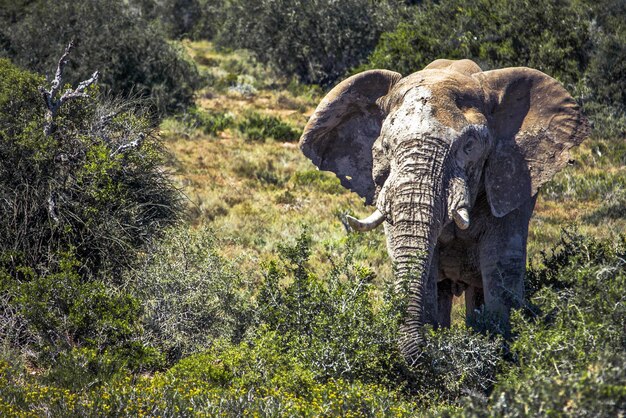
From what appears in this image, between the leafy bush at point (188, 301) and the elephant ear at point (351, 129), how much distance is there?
1278 mm

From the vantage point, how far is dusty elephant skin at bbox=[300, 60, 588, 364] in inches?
286

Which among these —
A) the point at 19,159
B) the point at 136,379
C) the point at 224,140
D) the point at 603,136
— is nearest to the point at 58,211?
the point at 19,159

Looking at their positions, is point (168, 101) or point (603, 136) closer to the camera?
point (603, 136)

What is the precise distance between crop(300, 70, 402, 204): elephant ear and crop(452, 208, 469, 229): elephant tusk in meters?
1.42

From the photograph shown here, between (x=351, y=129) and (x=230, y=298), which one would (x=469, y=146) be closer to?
(x=351, y=129)

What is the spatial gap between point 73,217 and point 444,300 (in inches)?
129

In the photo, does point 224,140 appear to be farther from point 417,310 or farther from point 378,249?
point 417,310

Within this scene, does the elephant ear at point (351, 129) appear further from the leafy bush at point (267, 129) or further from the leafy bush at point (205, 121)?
the leafy bush at point (205, 121)

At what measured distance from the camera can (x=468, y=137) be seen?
7543 mm

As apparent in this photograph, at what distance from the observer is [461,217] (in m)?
7.25

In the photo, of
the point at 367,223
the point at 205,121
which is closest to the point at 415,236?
the point at 367,223

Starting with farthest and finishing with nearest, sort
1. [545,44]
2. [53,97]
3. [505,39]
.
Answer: [505,39] < [545,44] < [53,97]

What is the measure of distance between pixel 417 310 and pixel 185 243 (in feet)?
8.67

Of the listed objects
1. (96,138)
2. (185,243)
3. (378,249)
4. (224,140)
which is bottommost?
(224,140)
